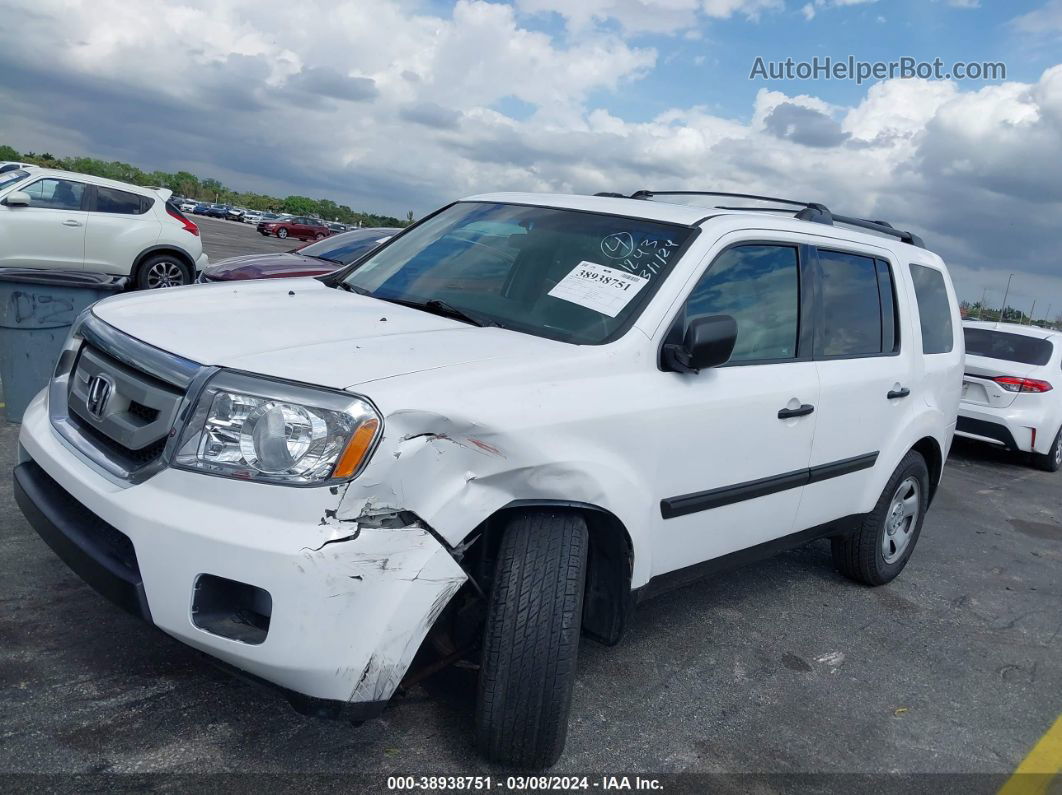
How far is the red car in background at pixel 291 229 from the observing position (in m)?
49.6

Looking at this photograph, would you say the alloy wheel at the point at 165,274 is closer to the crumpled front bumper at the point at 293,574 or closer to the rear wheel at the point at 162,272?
the rear wheel at the point at 162,272

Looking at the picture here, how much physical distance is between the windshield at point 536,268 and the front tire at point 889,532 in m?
2.02

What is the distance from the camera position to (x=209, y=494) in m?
2.30

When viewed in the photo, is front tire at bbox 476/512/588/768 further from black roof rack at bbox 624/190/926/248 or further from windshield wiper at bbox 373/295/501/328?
black roof rack at bbox 624/190/926/248

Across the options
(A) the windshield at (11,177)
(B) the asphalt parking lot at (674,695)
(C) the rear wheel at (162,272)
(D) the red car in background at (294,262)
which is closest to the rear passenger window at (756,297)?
(B) the asphalt parking lot at (674,695)

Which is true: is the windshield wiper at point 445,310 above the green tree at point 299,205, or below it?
below

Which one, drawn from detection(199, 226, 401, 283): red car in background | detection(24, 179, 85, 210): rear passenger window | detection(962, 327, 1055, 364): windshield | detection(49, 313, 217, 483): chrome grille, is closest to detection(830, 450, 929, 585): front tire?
detection(49, 313, 217, 483): chrome grille

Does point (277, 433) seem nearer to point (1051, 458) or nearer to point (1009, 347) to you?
point (1009, 347)

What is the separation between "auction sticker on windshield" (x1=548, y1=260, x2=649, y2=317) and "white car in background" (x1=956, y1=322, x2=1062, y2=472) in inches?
266

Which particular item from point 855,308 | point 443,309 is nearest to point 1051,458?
point 855,308

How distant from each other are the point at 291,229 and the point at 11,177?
132 ft

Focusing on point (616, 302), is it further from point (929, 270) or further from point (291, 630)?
point (929, 270)

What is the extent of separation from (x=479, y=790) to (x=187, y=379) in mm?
1422

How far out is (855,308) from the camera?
4219 mm
